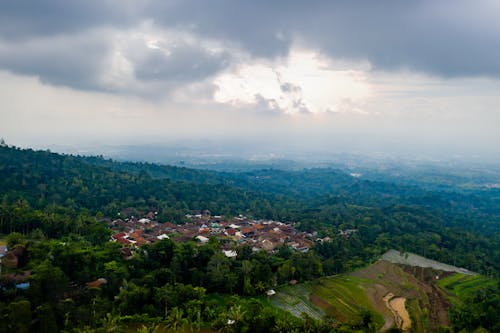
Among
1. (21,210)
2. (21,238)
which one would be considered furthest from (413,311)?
(21,210)

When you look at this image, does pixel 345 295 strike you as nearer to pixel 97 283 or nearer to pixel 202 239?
pixel 97 283

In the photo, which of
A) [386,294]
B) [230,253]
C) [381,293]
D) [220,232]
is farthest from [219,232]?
[386,294]

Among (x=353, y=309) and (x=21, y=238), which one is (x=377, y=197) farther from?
(x=21, y=238)

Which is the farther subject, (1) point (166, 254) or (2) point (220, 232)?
(2) point (220, 232)

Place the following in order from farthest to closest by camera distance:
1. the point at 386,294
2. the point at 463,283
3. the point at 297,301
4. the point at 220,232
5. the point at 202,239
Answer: the point at 220,232 < the point at 202,239 < the point at 463,283 < the point at 386,294 < the point at 297,301

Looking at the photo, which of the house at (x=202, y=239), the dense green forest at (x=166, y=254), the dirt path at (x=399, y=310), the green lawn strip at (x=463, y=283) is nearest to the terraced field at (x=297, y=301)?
the dense green forest at (x=166, y=254)
